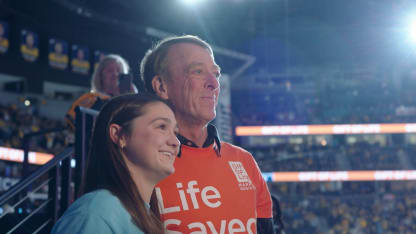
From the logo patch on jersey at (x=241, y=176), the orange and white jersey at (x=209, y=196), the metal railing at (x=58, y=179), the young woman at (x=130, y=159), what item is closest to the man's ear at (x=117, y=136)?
the young woman at (x=130, y=159)

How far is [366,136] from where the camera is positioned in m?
23.3

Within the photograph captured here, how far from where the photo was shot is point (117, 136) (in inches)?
40.4

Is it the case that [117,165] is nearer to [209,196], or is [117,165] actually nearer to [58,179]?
[209,196]

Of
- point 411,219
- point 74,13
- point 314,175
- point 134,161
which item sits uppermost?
point 74,13

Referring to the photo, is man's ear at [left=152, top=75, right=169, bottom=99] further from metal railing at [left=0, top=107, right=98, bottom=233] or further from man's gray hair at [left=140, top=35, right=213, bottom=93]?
metal railing at [left=0, top=107, right=98, bottom=233]

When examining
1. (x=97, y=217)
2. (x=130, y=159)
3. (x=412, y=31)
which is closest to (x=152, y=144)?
(x=130, y=159)

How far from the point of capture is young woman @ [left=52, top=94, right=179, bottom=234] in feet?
3.06

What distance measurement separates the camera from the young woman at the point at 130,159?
3.06 feet

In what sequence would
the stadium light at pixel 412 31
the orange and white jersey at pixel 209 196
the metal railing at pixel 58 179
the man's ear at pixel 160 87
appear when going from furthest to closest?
the stadium light at pixel 412 31
the metal railing at pixel 58 179
the man's ear at pixel 160 87
the orange and white jersey at pixel 209 196

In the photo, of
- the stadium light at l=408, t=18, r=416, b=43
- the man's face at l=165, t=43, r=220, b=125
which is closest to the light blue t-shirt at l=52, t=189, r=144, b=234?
the man's face at l=165, t=43, r=220, b=125

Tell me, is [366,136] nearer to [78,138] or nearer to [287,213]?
[287,213]

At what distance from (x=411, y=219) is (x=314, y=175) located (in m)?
3.73

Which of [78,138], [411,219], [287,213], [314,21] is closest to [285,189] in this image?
[287,213]

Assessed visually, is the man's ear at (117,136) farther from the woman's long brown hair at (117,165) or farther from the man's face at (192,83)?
the man's face at (192,83)
